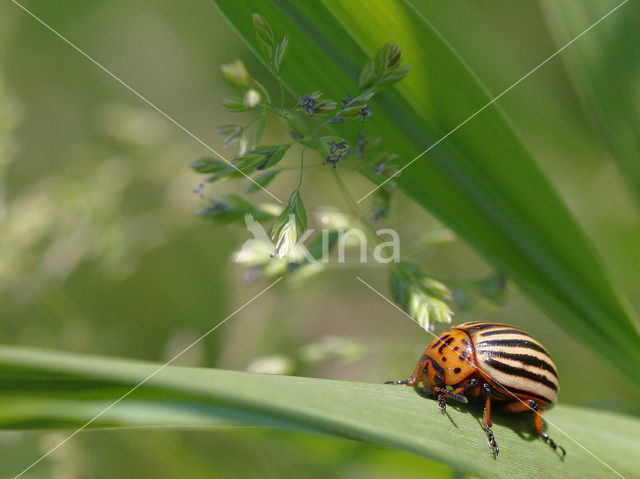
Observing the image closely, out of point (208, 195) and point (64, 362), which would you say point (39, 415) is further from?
point (208, 195)

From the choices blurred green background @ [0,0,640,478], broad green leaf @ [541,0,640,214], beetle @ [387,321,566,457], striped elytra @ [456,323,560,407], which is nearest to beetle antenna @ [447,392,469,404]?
beetle @ [387,321,566,457]

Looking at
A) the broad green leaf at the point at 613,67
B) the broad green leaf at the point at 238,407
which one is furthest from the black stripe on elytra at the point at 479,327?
the broad green leaf at the point at 613,67

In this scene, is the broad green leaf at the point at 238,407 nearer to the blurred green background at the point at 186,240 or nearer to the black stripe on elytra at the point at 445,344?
the black stripe on elytra at the point at 445,344

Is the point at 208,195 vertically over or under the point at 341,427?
over

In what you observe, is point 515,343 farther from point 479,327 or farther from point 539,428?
point 539,428

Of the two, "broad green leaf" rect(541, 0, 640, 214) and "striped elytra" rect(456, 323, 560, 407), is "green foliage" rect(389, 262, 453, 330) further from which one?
"broad green leaf" rect(541, 0, 640, 214)

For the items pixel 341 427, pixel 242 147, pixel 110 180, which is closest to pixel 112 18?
pixel 110 180
